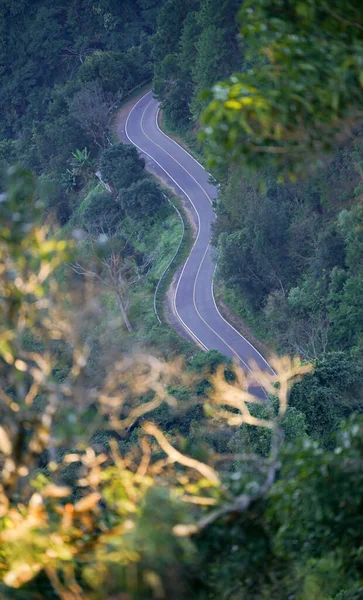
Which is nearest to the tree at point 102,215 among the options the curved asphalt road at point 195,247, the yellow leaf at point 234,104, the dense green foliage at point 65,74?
the curved asphalt road at point 195,247

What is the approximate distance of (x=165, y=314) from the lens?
33156 mm

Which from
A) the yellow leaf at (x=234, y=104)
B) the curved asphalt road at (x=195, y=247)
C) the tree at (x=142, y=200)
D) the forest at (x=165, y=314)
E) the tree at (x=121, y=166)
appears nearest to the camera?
the yellow leaf at (x=234, y=104)

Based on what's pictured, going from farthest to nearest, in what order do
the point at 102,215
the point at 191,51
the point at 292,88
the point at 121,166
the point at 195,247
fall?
the point at 121,166, the point at 191,51, the point at 102,215, the point at 195,247, the point at 292,88

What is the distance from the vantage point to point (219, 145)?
5457 millimetres

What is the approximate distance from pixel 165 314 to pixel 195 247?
4.53 m

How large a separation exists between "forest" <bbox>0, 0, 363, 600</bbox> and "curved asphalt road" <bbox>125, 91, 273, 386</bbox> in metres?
0.74

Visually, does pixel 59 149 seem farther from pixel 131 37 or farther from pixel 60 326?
pixel 60 326

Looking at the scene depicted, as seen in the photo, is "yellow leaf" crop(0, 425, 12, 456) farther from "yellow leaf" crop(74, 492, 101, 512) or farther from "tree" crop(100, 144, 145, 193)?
"tree" crop(100, 144, 145, 193)

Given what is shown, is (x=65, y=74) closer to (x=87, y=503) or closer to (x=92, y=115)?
(x=92, y=115)

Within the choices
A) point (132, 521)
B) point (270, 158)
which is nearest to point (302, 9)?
point (270, 158)

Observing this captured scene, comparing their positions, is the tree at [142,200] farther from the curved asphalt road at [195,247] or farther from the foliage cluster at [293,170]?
the foliage cluster at [293,170]

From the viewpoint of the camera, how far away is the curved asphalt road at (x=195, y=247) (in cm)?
3069

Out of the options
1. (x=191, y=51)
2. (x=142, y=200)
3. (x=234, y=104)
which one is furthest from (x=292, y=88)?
(x=191, y=51)

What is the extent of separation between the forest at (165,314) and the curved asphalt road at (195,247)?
739 millimetres
